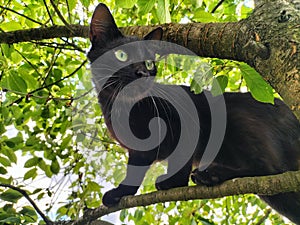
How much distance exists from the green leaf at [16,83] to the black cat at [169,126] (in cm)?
33

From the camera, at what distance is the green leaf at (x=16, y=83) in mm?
1877

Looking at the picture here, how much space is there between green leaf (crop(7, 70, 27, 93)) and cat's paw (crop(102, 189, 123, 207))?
1.94 ft

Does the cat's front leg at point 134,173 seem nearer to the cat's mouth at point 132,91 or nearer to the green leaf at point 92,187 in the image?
the green leaf at point 92,187

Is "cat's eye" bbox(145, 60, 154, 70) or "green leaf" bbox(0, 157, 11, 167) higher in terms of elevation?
"cat's eye" bbox(145, 60, 154, 70)

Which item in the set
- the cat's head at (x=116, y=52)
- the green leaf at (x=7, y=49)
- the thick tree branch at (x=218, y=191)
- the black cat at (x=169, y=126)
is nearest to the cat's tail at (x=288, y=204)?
the black cat at (x=169, y=126)

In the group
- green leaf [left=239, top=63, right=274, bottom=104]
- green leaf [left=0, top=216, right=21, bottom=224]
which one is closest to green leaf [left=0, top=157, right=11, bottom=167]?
green leaf [left=0, top=216, right=21, bottom=224]

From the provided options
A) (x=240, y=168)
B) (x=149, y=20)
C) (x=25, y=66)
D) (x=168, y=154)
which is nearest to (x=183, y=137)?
(x=168, y=154)

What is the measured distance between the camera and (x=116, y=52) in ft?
6.38

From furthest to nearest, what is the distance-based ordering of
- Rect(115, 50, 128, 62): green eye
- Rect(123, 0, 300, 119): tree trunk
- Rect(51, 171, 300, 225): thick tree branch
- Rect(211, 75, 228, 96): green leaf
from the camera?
Rect(115, 50, 128, 62): green eye < Rect(211, 75, 228, 96): green leaf < Rect(51, 171, 300, 225): thick tree branch < Rect(123, 0, 300, 119): tree trunk

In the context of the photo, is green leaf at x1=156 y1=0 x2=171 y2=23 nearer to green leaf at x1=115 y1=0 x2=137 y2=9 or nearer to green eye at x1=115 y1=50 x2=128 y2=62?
green leaf at x1=115 y1=0 x2=137 y2=9

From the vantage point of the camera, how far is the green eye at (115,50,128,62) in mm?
1917

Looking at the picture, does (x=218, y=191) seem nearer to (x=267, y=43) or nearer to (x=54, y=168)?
(x=267, y=43)

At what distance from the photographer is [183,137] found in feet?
6.06

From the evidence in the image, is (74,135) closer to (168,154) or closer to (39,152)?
(39,152)
